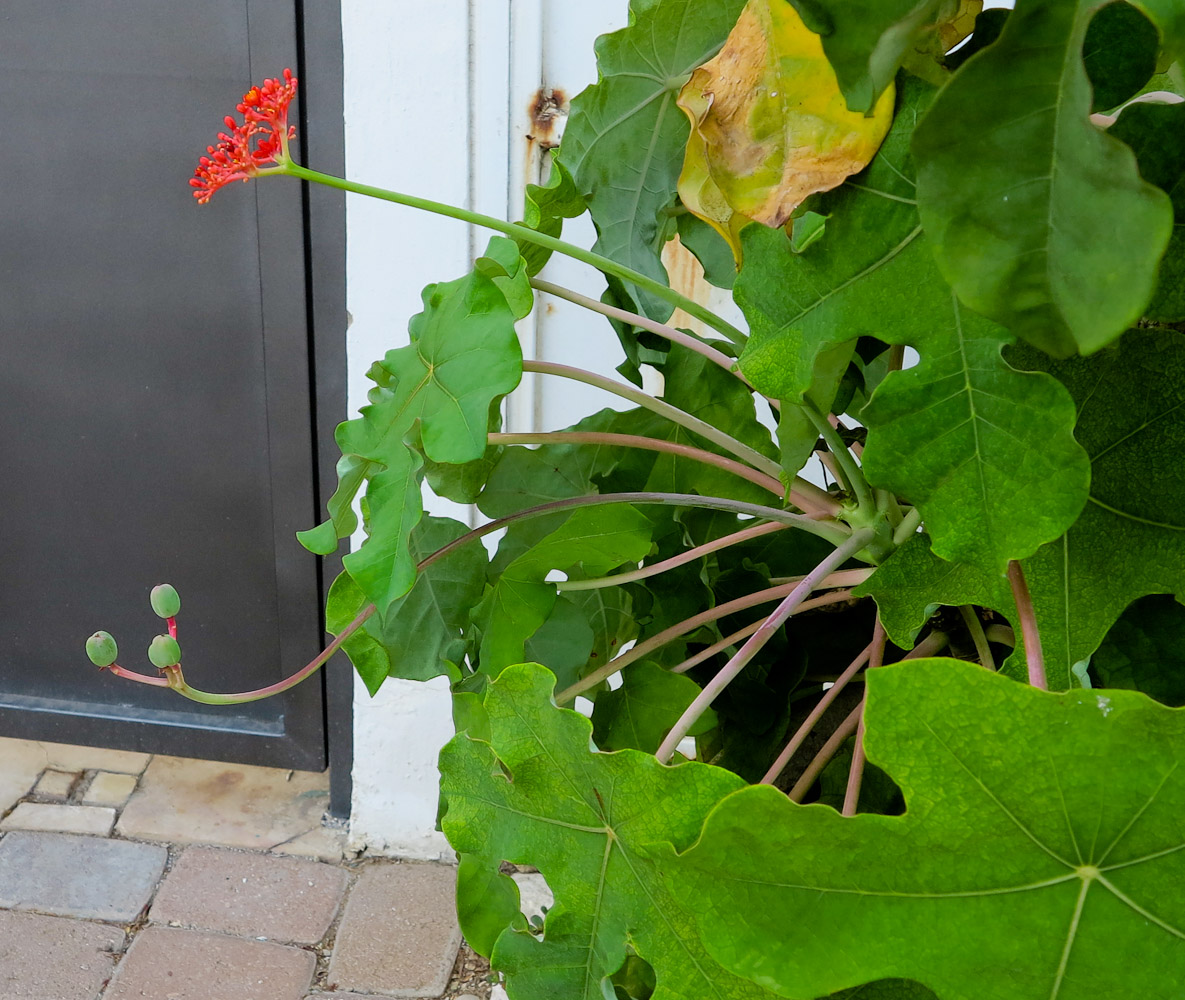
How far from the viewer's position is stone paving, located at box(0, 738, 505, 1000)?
133 cm

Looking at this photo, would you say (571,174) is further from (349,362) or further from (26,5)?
(26,5)

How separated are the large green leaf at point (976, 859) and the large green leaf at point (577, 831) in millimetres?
50

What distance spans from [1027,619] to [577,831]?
0.19 metres

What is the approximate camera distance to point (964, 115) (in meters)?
0.22

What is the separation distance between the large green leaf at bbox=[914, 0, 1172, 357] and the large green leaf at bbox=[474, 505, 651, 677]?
30cm

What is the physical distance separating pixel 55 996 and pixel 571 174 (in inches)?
52.5

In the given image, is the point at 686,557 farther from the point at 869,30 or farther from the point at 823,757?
the point at 869,30

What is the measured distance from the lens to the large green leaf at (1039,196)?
0.21 metres

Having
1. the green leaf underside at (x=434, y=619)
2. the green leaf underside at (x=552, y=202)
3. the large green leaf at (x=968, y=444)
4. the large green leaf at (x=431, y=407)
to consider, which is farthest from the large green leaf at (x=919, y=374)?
the green leaf underside at (x=434, y=619)

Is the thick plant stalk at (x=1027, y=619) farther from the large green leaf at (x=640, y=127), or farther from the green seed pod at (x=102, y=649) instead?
the green seed pod at (x=102, y=649)

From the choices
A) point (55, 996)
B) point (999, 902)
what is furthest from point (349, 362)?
point (999, 902)

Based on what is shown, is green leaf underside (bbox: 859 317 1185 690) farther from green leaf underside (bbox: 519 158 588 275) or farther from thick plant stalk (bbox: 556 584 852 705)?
green leaf underside (bbox: 519 158 588 275)

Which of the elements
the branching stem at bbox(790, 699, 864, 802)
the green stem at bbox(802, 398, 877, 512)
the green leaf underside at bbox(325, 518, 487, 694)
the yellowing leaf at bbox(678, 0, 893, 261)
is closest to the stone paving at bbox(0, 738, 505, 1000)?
the green leaf underside at bbox(325, 518, 487, 694)

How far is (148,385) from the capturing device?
1600mm
